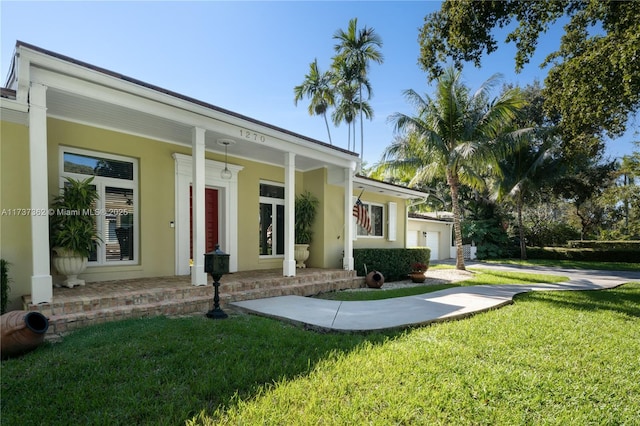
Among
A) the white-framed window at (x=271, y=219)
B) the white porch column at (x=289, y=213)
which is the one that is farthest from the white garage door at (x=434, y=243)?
the white porch column at (x=289, y=213)

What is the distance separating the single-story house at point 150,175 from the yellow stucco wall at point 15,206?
2 centimetres

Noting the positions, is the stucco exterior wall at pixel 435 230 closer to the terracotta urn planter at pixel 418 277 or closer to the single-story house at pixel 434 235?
the single-story house at pixel 434 235

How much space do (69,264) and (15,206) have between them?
1.23 metres

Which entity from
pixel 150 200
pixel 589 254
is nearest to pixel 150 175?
pixel 150 200

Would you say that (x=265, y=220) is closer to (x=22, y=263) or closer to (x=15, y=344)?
(x=22, y=263)

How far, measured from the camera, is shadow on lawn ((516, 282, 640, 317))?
21.9 ft

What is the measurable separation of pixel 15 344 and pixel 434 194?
25.8m

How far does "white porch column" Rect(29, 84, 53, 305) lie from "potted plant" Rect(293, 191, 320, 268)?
5796 mm

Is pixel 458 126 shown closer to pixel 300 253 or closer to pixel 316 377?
pixel 300 253

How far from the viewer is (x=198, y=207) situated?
6.05m

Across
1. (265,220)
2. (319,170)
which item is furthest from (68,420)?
(319,170)

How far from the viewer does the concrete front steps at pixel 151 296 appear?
4.64 metres

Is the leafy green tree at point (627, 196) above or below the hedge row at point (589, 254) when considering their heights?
above

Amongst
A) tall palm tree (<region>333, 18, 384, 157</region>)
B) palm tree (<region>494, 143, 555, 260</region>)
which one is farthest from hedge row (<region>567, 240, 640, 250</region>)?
tall palm tree (<region>333, 18, 384, 157</region>)
